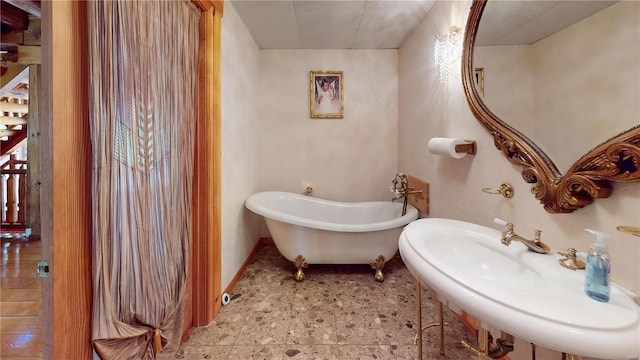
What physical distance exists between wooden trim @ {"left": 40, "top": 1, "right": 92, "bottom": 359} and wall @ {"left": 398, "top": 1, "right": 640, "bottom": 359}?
168 cm

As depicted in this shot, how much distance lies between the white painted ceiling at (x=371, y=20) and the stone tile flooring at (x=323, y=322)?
64.0 inches

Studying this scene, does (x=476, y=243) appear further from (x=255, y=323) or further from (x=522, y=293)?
(x=255, y=323)

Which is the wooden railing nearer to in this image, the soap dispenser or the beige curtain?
the beige curtain

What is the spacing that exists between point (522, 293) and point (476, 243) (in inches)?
18.7

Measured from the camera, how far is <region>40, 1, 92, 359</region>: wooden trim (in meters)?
0.70

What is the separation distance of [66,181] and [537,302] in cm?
135

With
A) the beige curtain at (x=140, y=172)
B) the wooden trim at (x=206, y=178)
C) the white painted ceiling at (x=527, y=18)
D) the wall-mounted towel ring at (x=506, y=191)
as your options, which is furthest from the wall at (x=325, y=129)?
the wall-mounted towel ring at (x=506, y=191)

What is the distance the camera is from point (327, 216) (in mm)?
2584

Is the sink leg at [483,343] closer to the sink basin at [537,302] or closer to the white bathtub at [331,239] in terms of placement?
the sink basin at [537,302]

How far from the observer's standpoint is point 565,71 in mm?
871

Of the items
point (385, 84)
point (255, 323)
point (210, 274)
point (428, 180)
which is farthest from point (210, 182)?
point (385, 84)

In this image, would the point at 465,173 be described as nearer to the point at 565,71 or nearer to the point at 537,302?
the point at 565,71

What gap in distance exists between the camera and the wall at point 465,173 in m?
0.75

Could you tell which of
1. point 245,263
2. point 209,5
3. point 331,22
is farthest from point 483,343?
point 331,22
